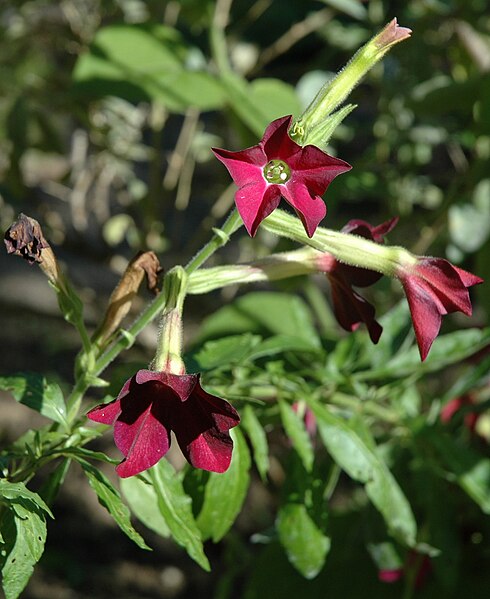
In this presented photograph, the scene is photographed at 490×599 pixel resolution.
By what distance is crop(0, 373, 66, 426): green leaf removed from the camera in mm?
758

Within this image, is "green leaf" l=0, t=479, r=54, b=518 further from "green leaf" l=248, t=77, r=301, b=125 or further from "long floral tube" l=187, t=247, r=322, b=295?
"green leaf" l=248, t=77, r=301, b=125

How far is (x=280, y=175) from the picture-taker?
684 millimetres

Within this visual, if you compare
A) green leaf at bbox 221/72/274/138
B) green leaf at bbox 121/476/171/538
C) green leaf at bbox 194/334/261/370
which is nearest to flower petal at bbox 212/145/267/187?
green leaf at bbox 194/334/261/370

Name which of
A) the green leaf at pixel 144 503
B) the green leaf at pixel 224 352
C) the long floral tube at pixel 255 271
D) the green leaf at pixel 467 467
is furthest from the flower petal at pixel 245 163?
the green leaf at pixel 467 467

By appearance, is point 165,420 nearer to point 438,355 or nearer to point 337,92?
point 337,92

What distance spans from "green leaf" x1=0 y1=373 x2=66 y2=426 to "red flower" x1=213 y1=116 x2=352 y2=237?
0.84 feet

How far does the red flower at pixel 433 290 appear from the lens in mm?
722

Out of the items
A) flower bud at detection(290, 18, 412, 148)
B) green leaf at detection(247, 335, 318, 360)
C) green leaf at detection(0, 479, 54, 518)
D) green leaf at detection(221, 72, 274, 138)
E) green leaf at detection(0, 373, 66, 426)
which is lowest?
green leaf at detection(247, 335, 318, 360)

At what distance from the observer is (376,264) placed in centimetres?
77

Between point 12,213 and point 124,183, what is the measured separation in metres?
0.31

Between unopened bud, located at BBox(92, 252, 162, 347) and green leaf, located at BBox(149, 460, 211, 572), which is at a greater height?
unopened bud, located at BBox(92, 252, 162, 347)

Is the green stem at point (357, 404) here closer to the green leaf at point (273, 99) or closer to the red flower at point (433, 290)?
the red flower at point (433, 290)

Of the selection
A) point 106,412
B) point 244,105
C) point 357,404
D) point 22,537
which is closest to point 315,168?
point 106,412

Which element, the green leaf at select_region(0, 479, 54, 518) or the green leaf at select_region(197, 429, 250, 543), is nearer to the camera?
the green leaf at select_region(0, 479, 54, 518)
